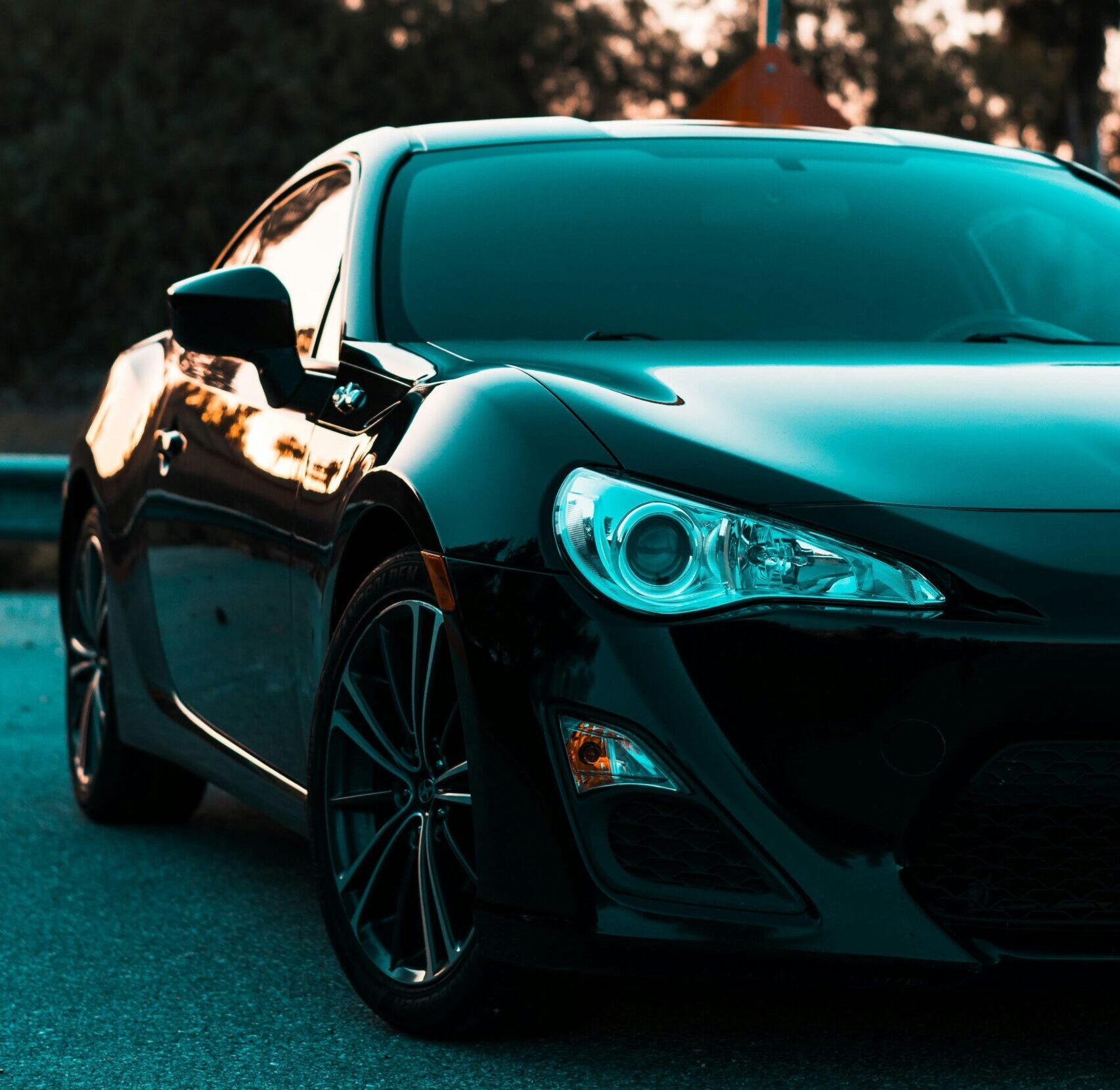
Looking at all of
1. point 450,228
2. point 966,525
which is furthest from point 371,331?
point 966,525

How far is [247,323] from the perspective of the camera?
150 inches

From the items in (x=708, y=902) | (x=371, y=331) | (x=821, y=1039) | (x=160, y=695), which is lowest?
(x=160, y=695)

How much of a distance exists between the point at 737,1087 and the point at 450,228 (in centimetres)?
178

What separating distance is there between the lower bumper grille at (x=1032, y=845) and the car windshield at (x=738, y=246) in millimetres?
1260

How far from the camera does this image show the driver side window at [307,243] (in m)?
4.05

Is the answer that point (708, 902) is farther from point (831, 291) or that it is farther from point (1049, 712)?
point (831, 291)

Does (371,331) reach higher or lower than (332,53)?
higher

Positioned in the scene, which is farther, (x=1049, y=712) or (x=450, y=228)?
(x=450, y=228)

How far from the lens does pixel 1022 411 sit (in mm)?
2973

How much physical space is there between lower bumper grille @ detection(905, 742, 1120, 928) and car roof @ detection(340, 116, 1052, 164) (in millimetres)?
2041

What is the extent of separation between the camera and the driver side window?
4.05 meters

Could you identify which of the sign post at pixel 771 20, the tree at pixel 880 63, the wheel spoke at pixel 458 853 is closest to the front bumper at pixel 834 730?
the wheel spoke at pixel 458 853

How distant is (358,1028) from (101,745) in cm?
203

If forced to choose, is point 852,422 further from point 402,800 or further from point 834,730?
point 402,800
